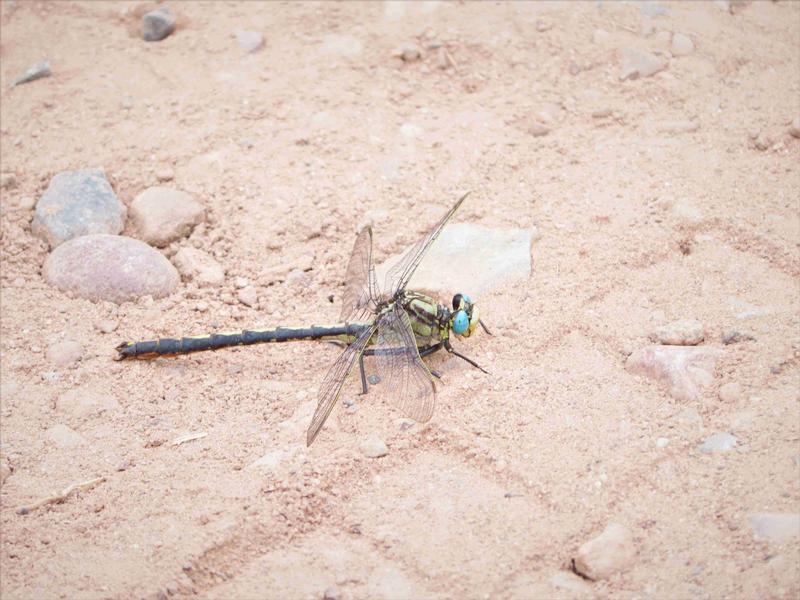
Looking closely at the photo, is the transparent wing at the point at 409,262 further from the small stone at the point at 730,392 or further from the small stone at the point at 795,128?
the small stone at the point at 795,128

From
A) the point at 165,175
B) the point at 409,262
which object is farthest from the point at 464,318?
the point at 165,175

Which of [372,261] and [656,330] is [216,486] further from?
[656,330]

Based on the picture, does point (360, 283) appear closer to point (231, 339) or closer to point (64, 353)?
point (231, 339)

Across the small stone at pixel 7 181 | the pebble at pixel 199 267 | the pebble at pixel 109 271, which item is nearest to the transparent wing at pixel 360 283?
the pebble at pixel 199 267

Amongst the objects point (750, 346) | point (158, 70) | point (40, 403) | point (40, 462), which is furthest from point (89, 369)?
point (750, 346)

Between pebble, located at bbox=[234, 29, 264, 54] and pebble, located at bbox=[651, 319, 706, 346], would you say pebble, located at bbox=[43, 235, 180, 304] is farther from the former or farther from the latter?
pebble, located at bbox=[651, 319, 706, 346]

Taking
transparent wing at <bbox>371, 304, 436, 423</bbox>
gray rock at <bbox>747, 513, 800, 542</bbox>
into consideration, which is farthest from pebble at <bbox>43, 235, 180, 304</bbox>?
gray rock at <bbox>747, 513, 800, 542</bbox>
